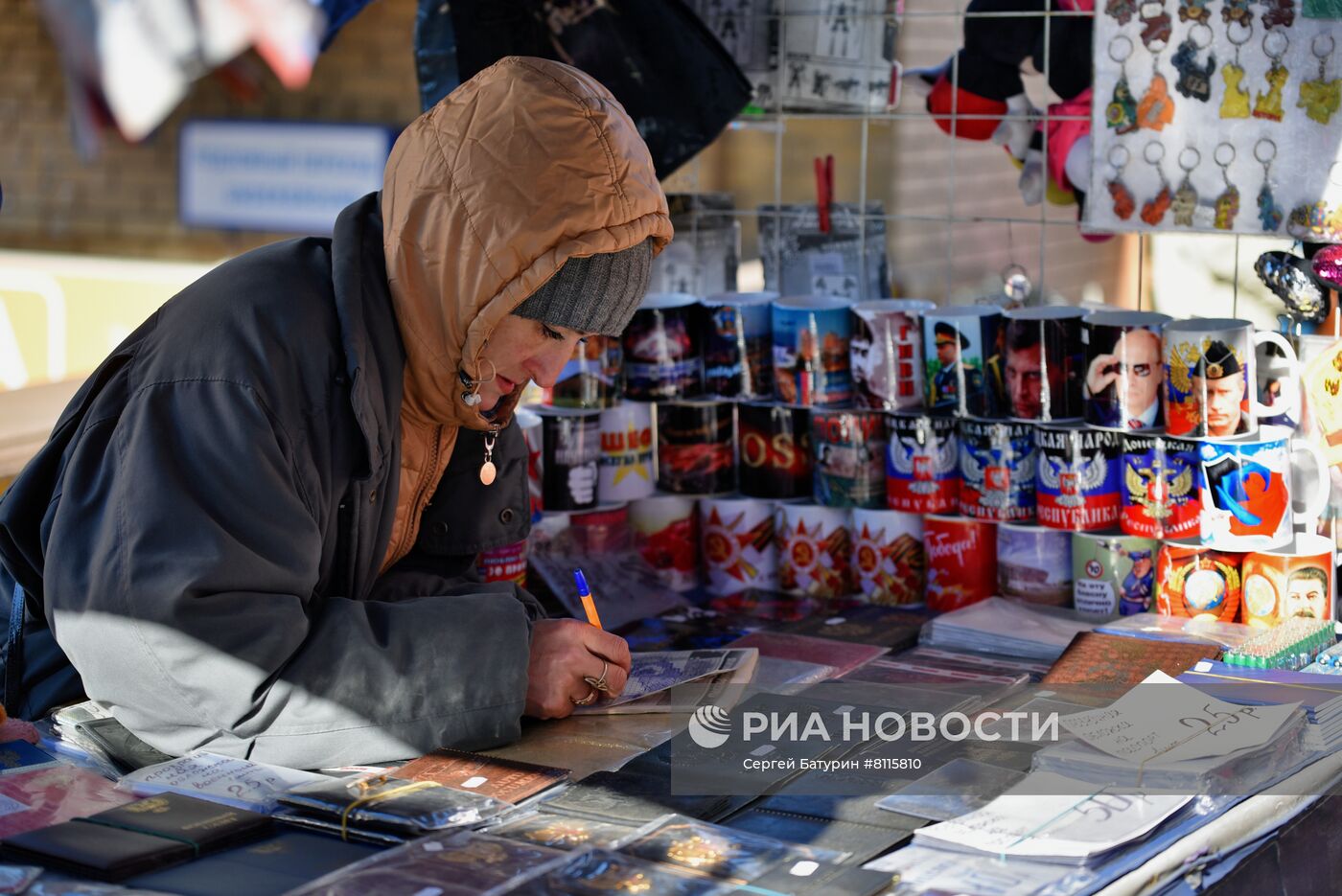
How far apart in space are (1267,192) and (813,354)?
0.80 meters

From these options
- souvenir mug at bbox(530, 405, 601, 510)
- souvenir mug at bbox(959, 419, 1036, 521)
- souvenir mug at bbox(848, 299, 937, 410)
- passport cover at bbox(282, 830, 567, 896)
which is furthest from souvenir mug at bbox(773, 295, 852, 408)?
passport cover at bbox(282, 830, 567, 896)

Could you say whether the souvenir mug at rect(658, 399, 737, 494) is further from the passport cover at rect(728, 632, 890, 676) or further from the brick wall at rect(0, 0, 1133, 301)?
the brick wall at rect(0, 0, 1133, 301)

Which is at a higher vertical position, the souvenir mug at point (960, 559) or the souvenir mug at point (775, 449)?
the souvenir mug at point (775, 449)

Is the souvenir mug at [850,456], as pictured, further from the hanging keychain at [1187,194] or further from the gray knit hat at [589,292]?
the gray knit hat at [589,292]

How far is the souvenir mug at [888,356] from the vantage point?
102 inches

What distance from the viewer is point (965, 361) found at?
99.7 inches

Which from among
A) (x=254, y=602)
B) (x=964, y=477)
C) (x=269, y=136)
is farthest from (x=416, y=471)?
(x=269, y=136)

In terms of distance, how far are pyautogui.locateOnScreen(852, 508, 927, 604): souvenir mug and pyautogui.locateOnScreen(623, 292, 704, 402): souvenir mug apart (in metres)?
0.41

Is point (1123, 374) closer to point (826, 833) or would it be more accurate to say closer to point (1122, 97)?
point (1122, 97)

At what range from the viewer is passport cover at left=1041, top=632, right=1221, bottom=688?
77.7 inches

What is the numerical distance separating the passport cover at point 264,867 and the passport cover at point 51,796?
181 mm

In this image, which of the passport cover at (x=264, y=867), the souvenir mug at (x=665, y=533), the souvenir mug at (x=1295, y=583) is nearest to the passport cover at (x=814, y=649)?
the souvenir mug at (x=665, y=533)

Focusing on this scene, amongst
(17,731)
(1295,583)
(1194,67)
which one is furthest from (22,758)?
(1194,67)

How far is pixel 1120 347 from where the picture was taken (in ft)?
7.87
